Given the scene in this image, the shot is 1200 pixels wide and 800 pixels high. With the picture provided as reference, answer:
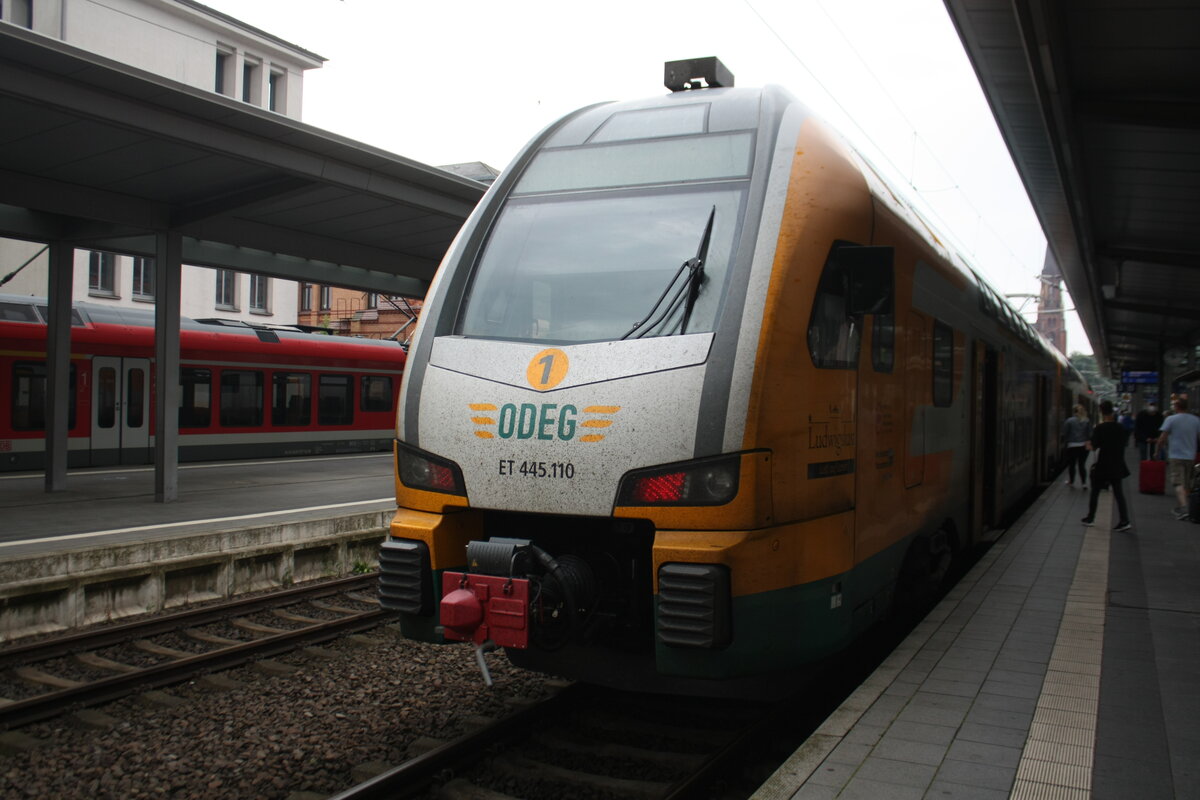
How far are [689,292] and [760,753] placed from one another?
2290 mm

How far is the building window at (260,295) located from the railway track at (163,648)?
111 feet

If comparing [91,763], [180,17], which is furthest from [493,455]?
[180,17]

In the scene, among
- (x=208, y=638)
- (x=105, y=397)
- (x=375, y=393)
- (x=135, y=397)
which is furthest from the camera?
(x=375, y=393)

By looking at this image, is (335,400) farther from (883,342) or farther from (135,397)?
(883,342)

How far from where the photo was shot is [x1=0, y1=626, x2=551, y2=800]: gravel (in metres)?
4.72

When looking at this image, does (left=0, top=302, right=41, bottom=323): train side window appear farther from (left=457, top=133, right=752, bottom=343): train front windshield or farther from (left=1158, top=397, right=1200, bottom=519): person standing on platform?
(left=1158, top=397, right=1200, bottom=519): person standing on platform

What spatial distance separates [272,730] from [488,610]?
2.03 metres

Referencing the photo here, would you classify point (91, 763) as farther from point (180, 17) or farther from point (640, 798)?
point (180, 17)

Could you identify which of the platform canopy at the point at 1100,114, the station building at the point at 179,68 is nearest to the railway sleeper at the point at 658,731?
the platform canopy at the point at 1100,114

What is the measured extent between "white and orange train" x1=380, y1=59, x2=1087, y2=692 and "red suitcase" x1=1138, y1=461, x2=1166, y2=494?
45.3ft

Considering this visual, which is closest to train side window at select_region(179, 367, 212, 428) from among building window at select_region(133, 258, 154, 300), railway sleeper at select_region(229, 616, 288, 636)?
railway sleeper at select_region(229, 616, 288, 636)

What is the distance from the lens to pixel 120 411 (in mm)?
18344

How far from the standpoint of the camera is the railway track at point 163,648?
606 centimetres

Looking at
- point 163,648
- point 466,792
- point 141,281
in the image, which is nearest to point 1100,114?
point 466,792
